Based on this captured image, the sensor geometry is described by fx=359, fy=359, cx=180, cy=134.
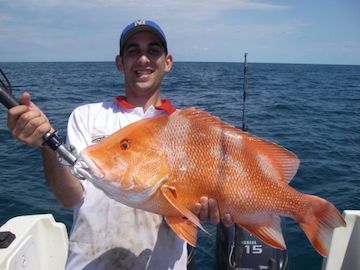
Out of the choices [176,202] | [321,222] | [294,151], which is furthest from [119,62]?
[294,151]

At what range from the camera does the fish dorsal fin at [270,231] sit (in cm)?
230

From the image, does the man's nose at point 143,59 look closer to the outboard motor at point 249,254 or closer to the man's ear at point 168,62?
the man's ear at point 168,62

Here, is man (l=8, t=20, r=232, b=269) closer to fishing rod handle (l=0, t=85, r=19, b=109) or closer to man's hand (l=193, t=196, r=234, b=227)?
man's hand (l=193, t=196, r=234, b=227)

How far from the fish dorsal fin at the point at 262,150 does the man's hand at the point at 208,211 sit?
1.27ft

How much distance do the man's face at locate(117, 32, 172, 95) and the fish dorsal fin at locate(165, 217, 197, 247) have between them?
1.12m

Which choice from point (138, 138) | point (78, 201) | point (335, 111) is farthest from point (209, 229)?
point (335, 111)

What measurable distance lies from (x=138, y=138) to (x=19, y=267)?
175 centimetres

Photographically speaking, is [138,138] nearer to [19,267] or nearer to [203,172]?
[203,172]

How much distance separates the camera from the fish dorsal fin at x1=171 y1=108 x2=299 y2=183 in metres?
2.24

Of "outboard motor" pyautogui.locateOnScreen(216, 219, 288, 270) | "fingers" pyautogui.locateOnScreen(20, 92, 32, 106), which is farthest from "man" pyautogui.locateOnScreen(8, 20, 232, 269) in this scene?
"outboard motor" pyautogui.locateOnScreen(216, 219, 288, 270)

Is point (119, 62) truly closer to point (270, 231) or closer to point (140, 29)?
point (140, 29)

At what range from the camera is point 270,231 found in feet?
7.63

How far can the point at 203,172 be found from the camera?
2.09m

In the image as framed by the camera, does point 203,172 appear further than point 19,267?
No
